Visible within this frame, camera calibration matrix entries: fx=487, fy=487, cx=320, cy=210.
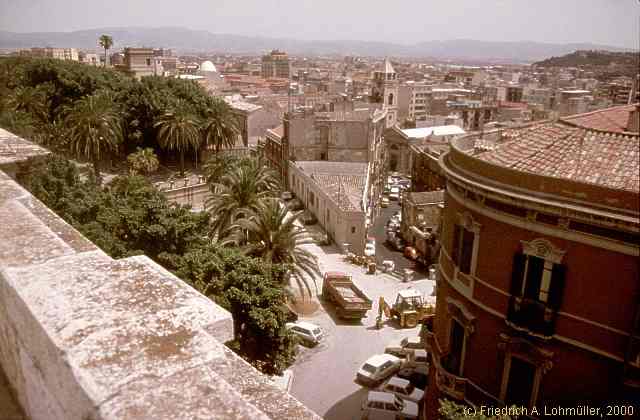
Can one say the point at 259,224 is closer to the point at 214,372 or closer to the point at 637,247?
the point at 637,247

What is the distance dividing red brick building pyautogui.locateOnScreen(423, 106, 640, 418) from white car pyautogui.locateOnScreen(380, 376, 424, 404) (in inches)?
194

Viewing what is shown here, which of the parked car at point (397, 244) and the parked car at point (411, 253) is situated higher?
the parked car at point (411, 253)

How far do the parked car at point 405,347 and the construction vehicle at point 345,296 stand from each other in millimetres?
2556

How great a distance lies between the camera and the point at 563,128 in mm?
12742

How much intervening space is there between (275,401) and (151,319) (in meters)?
0.90

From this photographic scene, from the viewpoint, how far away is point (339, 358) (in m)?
20.9

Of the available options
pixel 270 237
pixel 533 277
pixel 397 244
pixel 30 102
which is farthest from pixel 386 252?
pixel 30 102

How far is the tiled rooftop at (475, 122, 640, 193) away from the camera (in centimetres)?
1038

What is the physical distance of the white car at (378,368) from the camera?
19.2 meters

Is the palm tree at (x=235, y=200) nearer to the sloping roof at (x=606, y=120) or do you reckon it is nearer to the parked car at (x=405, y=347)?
the parked car at (x=405, y=347)

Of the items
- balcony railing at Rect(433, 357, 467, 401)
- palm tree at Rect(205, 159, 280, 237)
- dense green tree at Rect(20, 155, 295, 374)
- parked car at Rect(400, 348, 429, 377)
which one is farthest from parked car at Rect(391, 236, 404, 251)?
balcony railing at Rect(433, 357, 467, 401)

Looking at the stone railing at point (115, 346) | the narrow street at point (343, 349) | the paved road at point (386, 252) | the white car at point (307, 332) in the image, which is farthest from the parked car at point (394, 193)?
the stone railing at point (115, 346)

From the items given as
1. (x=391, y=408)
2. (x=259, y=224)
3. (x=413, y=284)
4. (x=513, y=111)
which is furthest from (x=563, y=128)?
(x=513, y=111)

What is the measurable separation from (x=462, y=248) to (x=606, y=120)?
5.09 m
